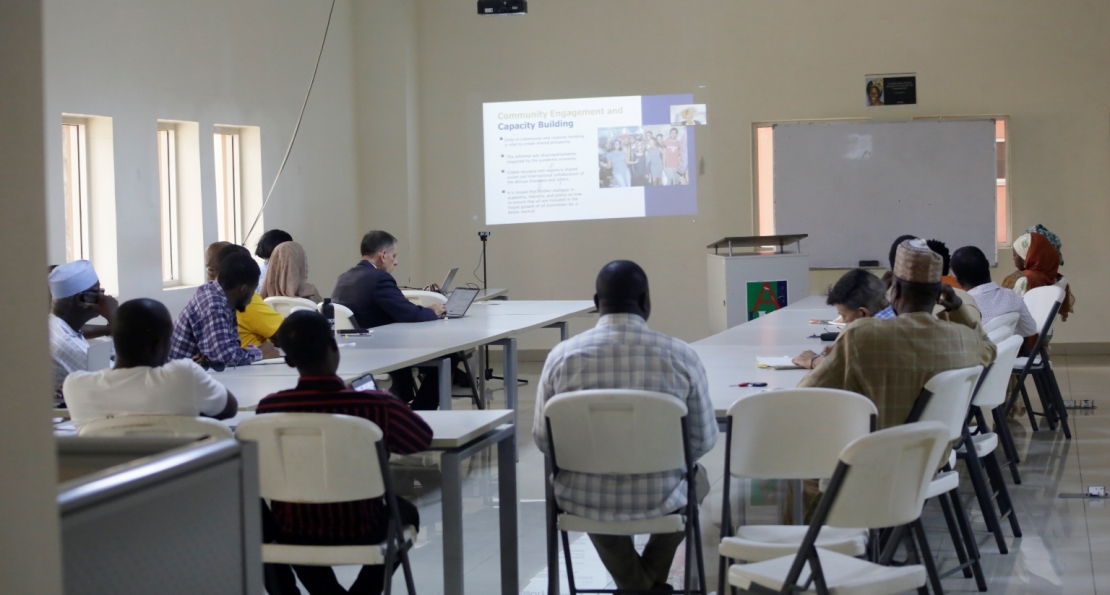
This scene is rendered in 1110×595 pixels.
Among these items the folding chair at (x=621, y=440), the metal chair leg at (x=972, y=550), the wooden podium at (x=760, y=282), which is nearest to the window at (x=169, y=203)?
the wooden podium at (x=760, y=282)

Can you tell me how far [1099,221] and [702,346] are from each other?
559 centimetres

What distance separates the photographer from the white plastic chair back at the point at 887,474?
2.27 m

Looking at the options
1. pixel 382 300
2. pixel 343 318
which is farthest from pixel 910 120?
pixel 343 318

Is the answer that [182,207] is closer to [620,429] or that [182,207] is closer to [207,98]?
[207,98]

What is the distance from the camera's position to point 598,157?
30.7 ft

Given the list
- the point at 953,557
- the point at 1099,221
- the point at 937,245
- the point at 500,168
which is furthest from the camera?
the point at 500,168

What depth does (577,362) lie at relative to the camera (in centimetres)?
301

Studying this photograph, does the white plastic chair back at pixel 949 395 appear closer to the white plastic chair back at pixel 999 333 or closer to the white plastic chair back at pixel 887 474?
the white plastic chair back at pixel 887 474

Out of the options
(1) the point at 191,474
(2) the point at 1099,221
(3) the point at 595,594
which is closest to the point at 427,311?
(3) the point at 595,594

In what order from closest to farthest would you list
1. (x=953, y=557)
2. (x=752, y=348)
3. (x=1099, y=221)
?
(x=953, y=557) → (x=752, y=348) → (x=1099, y=221)

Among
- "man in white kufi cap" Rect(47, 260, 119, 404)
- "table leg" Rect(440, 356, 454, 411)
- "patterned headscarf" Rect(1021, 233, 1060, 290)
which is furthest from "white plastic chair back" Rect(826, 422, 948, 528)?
"patterned headscarf" Rect(1021, 233, 1060, 290)

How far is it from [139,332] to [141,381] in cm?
14

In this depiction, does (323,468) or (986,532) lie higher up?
(323,468)

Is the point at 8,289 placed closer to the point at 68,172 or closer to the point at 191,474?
the point at 191,474
